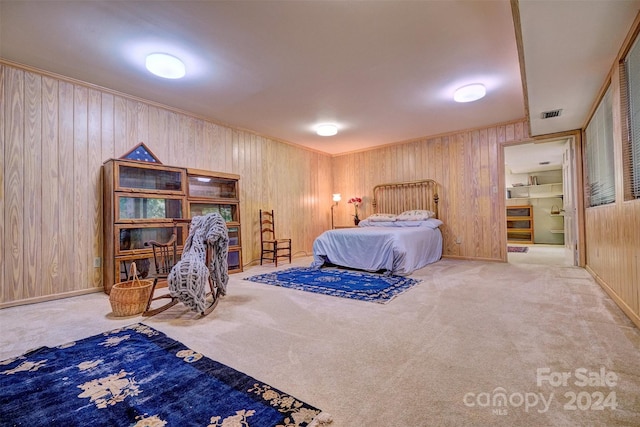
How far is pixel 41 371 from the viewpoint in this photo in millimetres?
1600

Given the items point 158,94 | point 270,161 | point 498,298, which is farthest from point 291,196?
point 498,298

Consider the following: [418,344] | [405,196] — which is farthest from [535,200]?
[418,344]

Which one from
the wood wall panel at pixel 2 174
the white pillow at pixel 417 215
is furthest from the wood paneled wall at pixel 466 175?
the wood wall panel at pixel 2 174

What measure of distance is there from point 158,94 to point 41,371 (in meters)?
3.28

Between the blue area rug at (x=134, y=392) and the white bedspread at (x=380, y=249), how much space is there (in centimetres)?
289

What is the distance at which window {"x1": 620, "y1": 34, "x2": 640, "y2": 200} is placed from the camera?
6.77ft

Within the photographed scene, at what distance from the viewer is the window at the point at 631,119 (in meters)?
2.06

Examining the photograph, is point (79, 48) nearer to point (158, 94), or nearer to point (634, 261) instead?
point (158, 94)

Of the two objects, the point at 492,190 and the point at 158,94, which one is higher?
the point at 158,94

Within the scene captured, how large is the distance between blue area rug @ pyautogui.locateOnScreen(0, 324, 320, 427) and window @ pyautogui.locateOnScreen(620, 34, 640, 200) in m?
2.89

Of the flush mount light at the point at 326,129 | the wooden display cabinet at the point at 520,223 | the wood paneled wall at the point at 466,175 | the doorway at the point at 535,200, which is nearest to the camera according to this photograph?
the flush mount light at the point at 326,129

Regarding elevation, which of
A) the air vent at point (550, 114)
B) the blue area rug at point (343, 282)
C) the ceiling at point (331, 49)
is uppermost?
the ceiling at point (331, 49)

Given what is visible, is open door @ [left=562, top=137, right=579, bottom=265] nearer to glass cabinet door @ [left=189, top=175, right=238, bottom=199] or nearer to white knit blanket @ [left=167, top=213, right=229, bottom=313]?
white knit blanket @ [left=167, top=213, right=229, bottom=313]

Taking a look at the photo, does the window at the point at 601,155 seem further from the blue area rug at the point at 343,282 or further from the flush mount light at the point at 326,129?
the flush mount light at the point at 326,129
